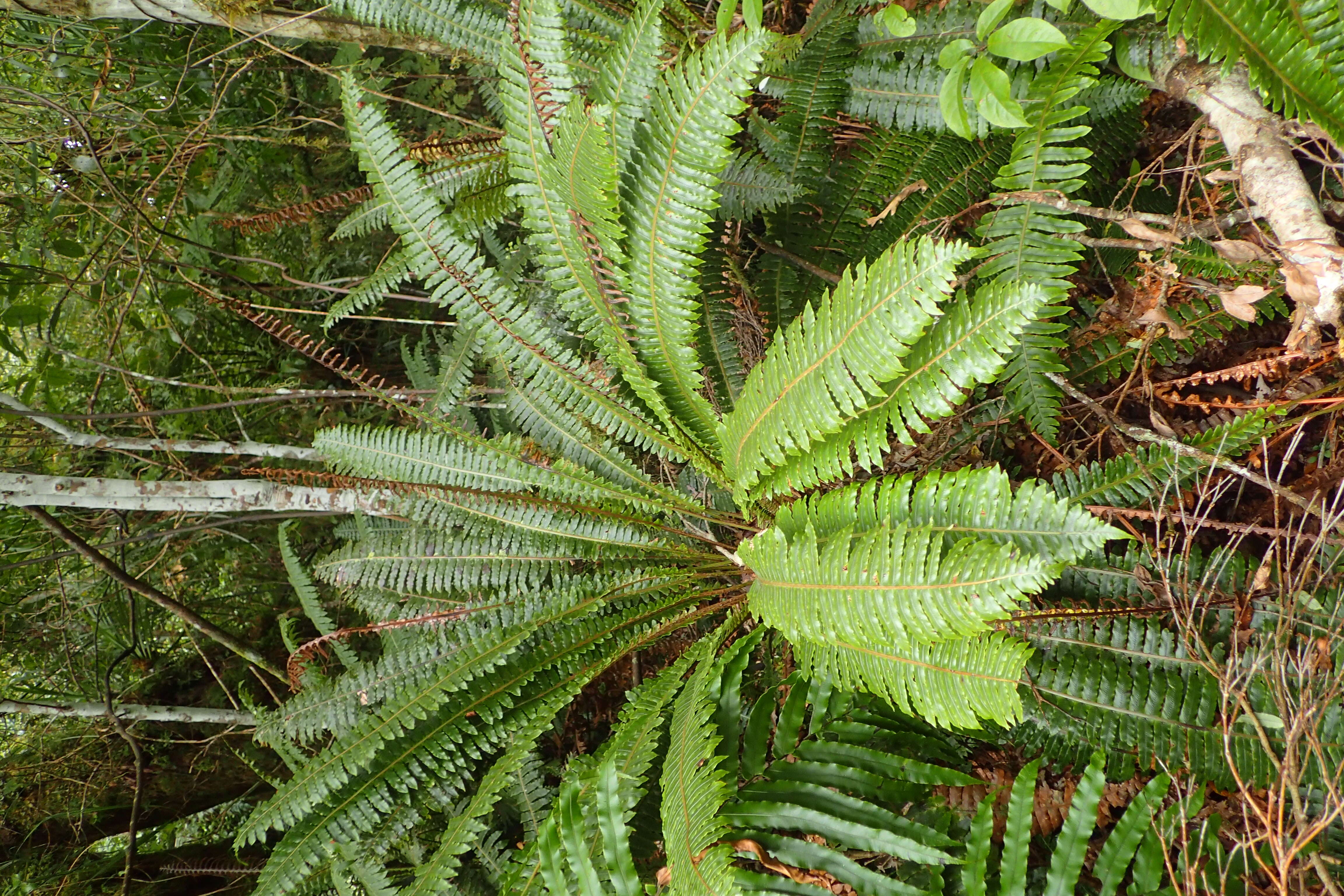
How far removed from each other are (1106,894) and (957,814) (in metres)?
0.29

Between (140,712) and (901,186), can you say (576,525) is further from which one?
(140,712)

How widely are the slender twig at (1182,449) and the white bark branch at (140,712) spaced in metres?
2.59

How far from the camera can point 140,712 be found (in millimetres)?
2562

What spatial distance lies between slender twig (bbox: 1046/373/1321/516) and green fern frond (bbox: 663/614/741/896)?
1020mm

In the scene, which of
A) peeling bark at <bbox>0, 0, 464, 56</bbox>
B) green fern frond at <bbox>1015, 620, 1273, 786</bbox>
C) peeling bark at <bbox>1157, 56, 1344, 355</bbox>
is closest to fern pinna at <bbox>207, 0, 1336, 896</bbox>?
green fern frond at <bbox>1015, 620, 1273, 786</bbox>

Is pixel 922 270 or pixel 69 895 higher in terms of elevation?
pixel 922 270

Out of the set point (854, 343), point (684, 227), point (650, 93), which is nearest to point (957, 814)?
point (854, 343)

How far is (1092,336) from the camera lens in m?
1.77

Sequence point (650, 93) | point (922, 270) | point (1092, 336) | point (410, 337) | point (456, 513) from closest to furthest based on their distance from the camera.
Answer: point (922, 270), point (650, 93), point (1092, 336), point (456, 513), point (410, 337)

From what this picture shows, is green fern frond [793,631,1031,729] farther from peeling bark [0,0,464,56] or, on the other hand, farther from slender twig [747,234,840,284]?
peeling bark [0,0,464,56]

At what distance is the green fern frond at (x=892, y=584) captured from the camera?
1.09 meters

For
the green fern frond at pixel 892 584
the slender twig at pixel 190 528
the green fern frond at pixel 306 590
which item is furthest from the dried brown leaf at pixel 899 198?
the green fern frond at pixel 306 590

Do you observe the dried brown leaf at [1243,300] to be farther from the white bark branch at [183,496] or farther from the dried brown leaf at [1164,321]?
the white bark branch at [183,496]

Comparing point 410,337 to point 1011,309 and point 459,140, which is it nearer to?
point 459,140
